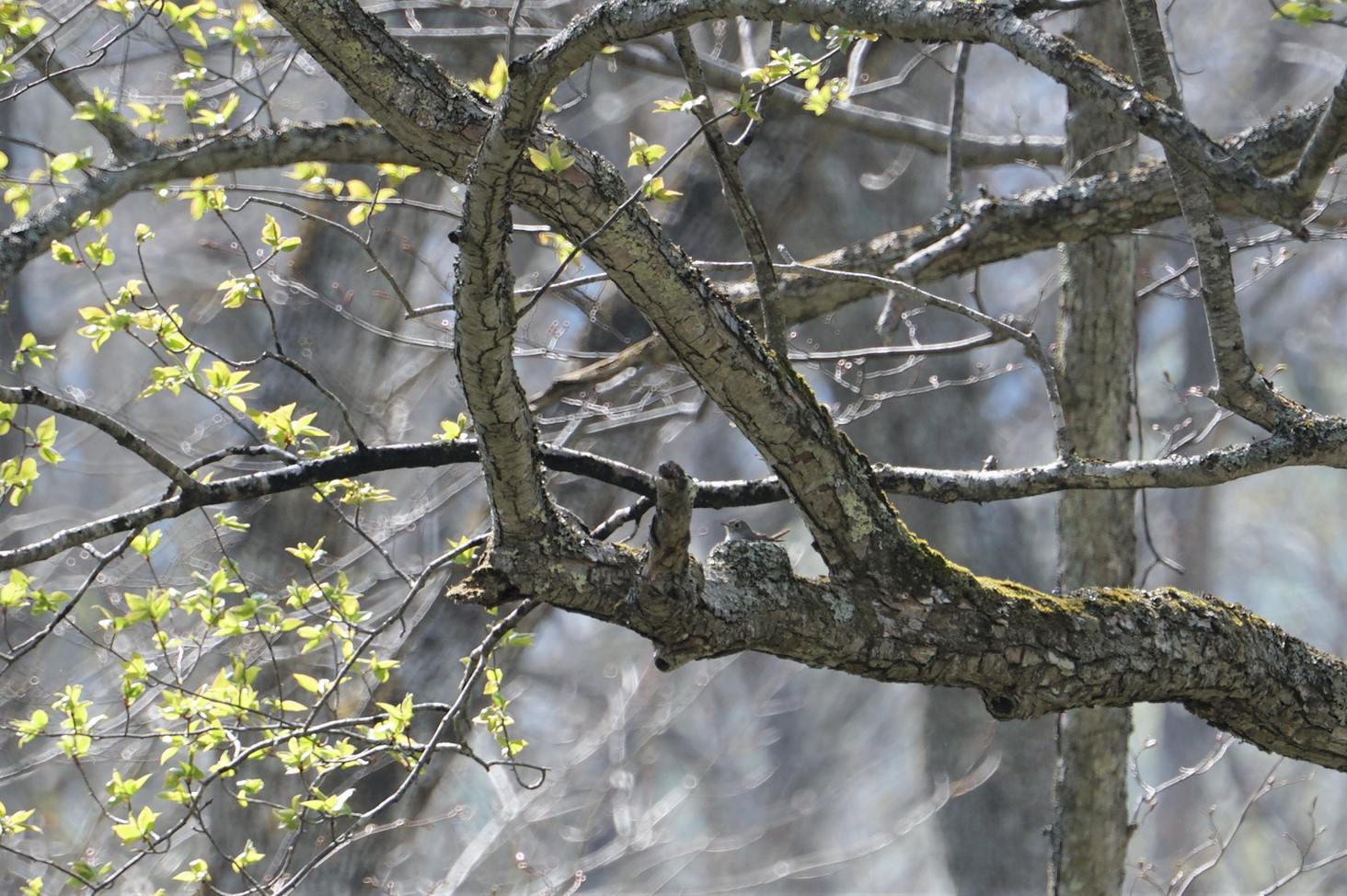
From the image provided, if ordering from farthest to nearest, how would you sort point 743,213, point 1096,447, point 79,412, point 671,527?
1. point 1096,447
2. point 743,213
3. point 79,412
4. point 671,527

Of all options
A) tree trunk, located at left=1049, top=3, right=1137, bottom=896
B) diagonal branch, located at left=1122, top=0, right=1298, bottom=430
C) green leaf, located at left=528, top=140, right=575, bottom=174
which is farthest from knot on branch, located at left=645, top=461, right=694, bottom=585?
tree trunk, located at left=1049, top=3, right=1137, bottom=896

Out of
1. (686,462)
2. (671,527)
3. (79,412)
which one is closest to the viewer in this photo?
(671,527)

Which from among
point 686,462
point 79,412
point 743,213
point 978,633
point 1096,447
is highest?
point 686,462

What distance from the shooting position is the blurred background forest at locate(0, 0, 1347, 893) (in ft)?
14.8

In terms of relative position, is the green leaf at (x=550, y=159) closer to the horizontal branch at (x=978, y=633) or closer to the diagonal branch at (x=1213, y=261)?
the horizontal branch at (x=978, y=633)

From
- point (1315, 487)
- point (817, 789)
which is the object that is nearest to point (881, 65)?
point (817, 789)

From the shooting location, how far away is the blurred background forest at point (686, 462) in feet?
14.8

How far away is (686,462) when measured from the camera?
10172 mm

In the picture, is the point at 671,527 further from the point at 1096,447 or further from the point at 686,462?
the point at 686,462

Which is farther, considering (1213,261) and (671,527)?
(1213,261)

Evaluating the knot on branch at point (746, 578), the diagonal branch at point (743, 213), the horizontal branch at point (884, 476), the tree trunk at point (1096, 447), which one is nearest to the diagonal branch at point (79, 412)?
the horizontal branch at point (884, 476)

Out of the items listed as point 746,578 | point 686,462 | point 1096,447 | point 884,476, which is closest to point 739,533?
point 746,578

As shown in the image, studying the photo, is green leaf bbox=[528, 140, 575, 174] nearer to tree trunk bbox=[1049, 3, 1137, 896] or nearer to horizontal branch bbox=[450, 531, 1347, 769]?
horizontal branch bbox=[450, 531, 1347, 769]

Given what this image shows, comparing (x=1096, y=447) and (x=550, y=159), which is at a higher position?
(x=1096, y=447)
